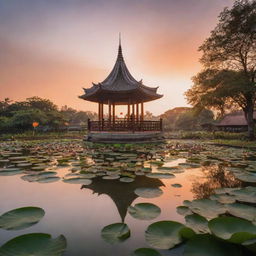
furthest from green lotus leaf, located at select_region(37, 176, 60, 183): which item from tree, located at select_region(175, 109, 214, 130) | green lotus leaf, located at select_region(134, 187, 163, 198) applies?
tree, located at select_region(175, 109, 214, 130)

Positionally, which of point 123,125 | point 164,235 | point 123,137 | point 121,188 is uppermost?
point 123,125

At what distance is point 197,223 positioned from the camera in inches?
59.3

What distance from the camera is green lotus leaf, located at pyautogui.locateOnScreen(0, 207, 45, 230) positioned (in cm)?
154

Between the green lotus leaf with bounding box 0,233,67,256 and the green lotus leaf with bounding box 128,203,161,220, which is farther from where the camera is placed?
the green lotus leaf with bounding box 128,203,161,220

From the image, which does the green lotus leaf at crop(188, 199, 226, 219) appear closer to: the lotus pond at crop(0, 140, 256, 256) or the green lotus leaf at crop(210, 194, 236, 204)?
the lotus pond at crop(0, 140, 256, 256)

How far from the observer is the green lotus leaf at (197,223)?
1.41m

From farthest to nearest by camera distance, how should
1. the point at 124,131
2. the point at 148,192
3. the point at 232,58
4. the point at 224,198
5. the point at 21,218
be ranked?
the point at 232,58, the point at 124,131, the point at 148,192, the point at 224,198, the point at 21,218

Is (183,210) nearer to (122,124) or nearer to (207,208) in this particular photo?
(207,208)

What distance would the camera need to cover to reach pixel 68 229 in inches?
61.7

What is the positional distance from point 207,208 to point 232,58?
1591cm

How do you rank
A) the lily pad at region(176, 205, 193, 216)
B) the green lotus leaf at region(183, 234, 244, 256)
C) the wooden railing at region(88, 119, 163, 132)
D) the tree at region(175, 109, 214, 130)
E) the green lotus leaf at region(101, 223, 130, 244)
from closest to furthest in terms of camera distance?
the green lotus leaf at region(183, 234, 244, 256)
the green lotus leaf at region(101, 223, 130, 244)
the lily pad at region(176, 205, 193, 216)
the wooden railing at region(88, 119, 163, 132)
the tree at region(175, 109, 214, 130)

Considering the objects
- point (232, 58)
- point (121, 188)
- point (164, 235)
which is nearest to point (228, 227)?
point (164, 235)

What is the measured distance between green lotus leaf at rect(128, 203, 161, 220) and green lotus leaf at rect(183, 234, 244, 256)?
618 mm

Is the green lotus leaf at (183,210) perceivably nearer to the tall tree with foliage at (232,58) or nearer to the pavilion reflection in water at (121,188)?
the pavilion reflection in water at (121,188)
